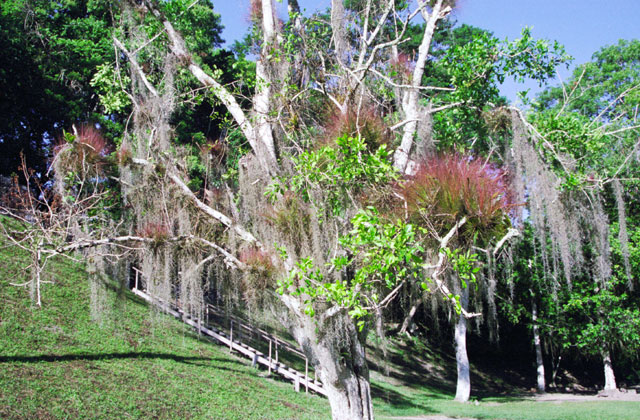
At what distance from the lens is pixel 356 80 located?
5.41 m

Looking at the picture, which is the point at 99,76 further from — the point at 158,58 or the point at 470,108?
the point at 470,108

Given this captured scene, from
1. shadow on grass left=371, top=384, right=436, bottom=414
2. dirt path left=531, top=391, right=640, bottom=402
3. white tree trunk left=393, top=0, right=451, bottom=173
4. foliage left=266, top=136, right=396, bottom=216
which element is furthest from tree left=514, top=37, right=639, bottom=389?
shadow on grass left=371, top=384, right=436, bottom=414

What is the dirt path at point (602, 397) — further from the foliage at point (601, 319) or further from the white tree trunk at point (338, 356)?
the white tree trunk at point (338, 356)

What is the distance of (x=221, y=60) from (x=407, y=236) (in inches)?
593

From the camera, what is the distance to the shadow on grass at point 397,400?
39.7 feet

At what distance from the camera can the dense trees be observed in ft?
14.4

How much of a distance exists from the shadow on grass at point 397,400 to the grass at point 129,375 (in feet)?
0.12

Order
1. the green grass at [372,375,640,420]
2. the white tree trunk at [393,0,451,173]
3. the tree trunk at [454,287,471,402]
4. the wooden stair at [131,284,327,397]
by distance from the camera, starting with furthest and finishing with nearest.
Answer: the tree trunk at [454,287,471,402] → the wooden stair at [131,284,327,397] → the green grass at [372,375,640,420] → the white tree trunk at [393,0,451,173]

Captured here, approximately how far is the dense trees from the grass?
3.69 ft

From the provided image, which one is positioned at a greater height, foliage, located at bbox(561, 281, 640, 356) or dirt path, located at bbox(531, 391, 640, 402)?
foliage, located at bbox(561, 281, 640, 356)

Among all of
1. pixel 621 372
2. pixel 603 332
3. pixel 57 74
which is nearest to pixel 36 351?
pixel 57 74

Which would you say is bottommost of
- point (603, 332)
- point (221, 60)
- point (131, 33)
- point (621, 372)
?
point (621, 372)

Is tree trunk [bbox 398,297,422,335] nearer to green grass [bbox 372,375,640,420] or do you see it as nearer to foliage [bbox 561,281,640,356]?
green grass [bbox 372,375,640,420]

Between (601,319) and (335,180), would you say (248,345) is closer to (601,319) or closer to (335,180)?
(335,180)
